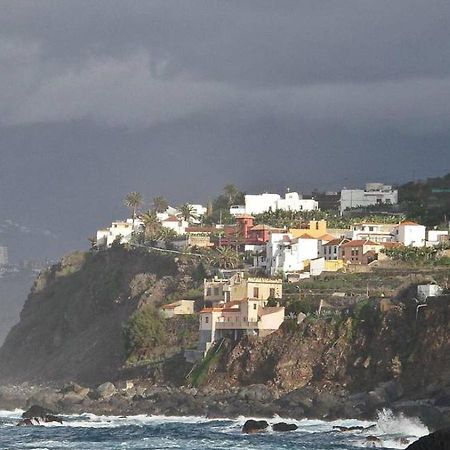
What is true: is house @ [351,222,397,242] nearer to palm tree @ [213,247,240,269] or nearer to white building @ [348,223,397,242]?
white building @ [348,223,397,242]

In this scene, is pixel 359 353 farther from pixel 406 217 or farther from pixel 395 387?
pixel 406 217

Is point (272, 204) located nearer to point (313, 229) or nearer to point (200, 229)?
point (200, 229)

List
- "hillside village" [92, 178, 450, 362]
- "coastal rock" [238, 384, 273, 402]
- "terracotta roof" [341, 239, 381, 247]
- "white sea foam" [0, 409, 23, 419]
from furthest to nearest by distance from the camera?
"terracotta roof" [341, 239, 381, 247] < "hillside village" [92, 178, 450, 362] < "white sea foam" [0, 409, 23, 419] < "coastal rock" [238, 384, 273, 402]

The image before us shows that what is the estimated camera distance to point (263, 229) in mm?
131375

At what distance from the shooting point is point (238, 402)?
9819cm

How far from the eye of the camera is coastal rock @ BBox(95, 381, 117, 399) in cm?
10644

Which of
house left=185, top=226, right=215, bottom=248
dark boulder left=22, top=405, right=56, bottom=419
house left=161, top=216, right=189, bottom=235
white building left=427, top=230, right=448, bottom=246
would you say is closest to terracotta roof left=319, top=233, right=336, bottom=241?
white building left=427, top=230, right=448, bottom=246

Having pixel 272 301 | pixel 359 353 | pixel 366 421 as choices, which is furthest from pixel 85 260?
pixel 366 421

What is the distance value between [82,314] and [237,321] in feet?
99.6

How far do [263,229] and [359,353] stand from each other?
31325mm

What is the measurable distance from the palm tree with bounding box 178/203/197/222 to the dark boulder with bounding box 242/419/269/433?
60.4 meters

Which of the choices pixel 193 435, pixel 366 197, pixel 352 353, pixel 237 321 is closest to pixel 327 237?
pixel 237 321

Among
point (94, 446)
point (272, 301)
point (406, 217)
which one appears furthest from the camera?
point (406, 217)

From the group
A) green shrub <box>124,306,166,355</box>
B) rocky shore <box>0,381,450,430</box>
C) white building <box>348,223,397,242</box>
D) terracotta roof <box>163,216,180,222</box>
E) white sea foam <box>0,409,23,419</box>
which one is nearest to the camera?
rocky shore <box>0,381,450,430</box>
